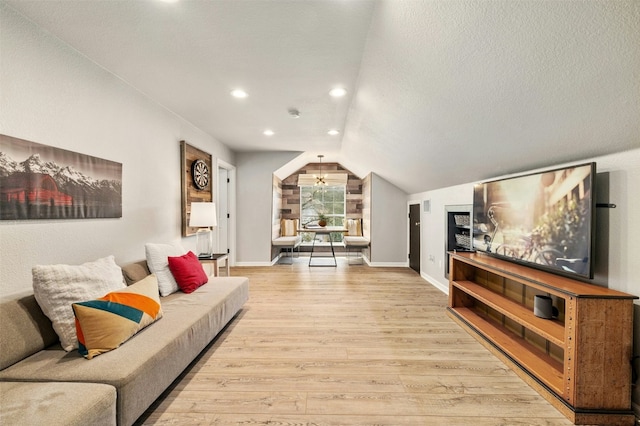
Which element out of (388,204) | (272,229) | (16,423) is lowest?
(16,423)

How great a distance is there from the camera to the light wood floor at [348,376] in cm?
168

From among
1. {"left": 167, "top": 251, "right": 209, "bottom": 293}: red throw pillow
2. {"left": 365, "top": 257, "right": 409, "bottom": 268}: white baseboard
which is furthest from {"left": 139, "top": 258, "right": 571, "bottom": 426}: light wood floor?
{"left": 365, "top": 257, "right": 409, "bottom": 268}: white baseboard

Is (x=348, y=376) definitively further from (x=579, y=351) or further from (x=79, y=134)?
(x=79, y=134)

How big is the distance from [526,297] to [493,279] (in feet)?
1.61

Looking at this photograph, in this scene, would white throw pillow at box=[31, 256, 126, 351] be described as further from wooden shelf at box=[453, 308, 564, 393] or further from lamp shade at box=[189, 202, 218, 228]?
wooden shelf at box=[453, 308, 564, 393]

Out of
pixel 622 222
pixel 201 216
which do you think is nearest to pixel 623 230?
pixel 622 222

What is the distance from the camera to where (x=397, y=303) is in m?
3.66

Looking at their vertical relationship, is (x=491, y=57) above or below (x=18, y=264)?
above

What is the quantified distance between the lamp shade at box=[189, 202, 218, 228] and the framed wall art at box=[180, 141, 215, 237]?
195 mm

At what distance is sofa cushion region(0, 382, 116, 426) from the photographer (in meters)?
1.12

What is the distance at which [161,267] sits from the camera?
2773 mm

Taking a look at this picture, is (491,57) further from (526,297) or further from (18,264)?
(18,264)

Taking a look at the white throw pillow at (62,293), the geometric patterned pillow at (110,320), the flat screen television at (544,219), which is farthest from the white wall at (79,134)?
the flat screen television at (544,219)

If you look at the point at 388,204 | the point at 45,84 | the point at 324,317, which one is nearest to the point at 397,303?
the point at 324,317
